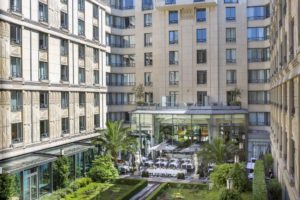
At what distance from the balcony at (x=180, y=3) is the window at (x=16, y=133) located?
32.2 meters

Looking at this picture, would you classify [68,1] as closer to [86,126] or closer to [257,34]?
[86,126]

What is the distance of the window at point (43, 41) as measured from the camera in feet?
120

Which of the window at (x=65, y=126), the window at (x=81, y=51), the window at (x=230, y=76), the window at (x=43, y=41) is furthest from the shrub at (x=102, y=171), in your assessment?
the window at (x=230, y=76)

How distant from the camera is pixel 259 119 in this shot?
180 ft

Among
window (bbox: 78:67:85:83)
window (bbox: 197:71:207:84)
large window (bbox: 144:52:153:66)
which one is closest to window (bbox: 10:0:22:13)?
window (bbox: 78:67:85:83)

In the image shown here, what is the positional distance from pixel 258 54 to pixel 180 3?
44.9 ft

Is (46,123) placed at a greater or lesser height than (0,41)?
lesser

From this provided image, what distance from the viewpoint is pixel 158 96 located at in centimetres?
5900

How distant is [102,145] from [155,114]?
40.0 ft

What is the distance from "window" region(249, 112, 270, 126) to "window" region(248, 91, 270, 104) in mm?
1730

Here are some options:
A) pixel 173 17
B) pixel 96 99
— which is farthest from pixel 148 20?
pixel 96 99

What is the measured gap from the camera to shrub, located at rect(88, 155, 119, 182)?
3847 cm

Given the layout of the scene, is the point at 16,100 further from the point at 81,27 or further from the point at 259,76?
the point at 259,76

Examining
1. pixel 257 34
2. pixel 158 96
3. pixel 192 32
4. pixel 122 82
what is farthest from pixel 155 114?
pixel 257 34
